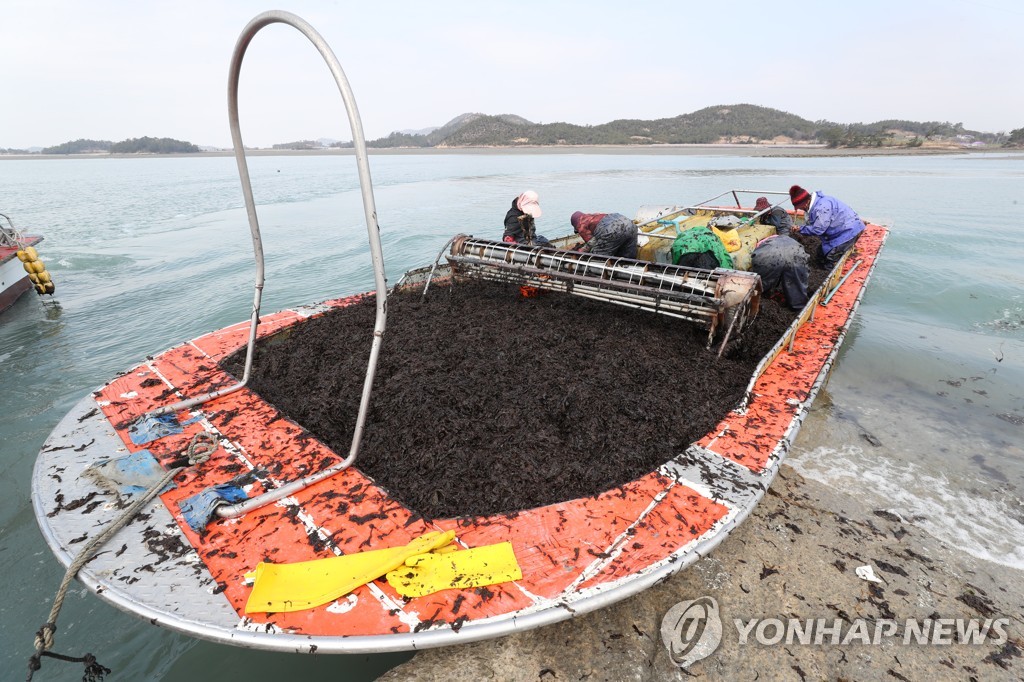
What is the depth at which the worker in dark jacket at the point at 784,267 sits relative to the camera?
15.0ft

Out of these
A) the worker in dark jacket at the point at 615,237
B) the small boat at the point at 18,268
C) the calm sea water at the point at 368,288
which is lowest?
the calm sea water at the point at 368,288

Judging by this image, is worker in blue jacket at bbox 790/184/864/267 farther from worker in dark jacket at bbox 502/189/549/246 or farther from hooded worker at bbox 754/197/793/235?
worker in dark jacket at bbox 502/189/549/246

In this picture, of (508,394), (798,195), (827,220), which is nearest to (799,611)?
(508,394)

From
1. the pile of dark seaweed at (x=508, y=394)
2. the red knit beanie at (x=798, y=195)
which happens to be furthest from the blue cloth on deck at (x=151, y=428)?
the red knit beanie at (x=798, y=195)

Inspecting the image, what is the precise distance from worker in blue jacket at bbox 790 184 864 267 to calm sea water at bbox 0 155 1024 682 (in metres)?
1.57

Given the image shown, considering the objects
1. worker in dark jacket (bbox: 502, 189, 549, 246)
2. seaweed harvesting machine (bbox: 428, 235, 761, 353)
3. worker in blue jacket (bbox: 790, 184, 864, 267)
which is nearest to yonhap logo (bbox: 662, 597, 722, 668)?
seaweed harvesting machine (bbox: 428, 235, 761, 353)

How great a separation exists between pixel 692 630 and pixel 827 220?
6378 mm

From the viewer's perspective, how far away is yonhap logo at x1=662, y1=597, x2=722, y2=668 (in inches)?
90.4

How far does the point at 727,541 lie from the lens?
298 centimetres

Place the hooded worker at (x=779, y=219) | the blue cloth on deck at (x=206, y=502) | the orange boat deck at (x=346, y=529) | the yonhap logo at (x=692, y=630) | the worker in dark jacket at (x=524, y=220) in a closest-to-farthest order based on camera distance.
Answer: the orange boat deck at (x=346, y=529), the blue cloth on deck at (x=206, y=502), the yonhap logo at (x=692, y=630), the worker in dark jacket at (x=524, y=220), the hooded worker at (x=779, y=219)

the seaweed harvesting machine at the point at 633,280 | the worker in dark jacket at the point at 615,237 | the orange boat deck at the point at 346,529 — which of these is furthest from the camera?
the worker in dark jacket at the point at 615,237

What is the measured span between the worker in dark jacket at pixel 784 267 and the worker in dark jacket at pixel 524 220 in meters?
2.47

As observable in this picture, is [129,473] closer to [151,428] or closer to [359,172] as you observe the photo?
[151,428]

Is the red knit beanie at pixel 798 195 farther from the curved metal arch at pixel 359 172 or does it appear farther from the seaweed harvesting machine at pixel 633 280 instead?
the curved metal arch at pixel 359 172
